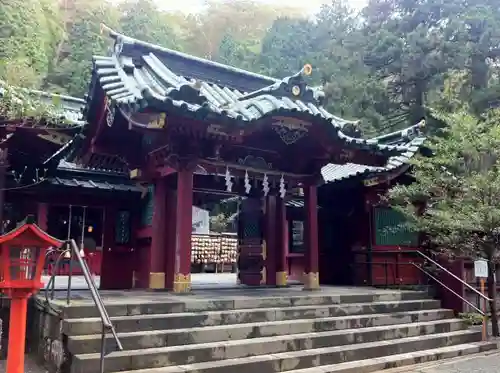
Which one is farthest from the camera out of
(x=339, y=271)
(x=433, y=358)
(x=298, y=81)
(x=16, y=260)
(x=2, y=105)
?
(x=339, y=271)

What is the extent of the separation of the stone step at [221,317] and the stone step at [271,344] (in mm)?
382

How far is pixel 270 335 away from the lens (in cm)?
706

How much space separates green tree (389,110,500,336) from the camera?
28.9ft

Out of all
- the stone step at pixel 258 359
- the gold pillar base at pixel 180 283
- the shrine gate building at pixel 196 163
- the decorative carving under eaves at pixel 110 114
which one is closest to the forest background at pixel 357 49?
the shrine gate building at pixel 196 163

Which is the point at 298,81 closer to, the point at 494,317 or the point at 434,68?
the point at 494,317

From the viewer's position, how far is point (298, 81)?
30.4ft

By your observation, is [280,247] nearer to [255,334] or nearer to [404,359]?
[255,334]

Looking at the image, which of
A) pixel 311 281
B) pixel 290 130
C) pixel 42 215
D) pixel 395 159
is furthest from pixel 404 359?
pixel 42 215

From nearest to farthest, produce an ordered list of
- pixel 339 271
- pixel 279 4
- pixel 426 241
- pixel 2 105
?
pixel 2 105
pixel 426 241
pixel 339 271
pixel 279 4

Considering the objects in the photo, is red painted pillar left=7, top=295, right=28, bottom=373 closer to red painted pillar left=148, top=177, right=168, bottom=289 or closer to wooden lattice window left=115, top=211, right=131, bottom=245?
red painted pillar left=148, top=177, right=168, bottom=289

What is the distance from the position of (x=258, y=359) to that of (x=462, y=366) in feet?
10.9

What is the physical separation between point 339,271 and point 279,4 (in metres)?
47.1

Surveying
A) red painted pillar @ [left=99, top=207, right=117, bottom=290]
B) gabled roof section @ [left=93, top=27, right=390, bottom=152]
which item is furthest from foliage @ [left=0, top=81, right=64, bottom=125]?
red painted pillar @ [left=99, top=207, right=117, bottom=290]

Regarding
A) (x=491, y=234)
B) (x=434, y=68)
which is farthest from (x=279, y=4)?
(x=491, y=234)
